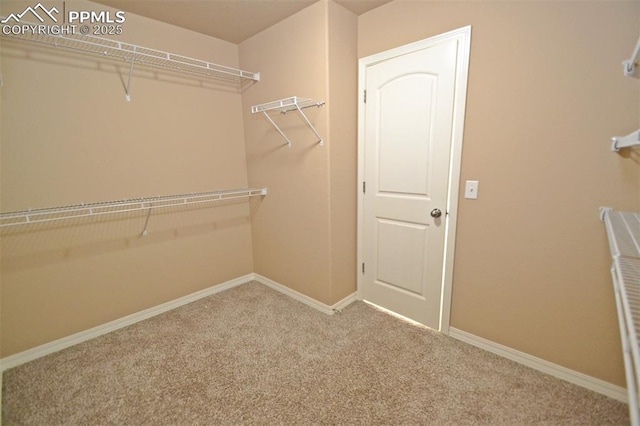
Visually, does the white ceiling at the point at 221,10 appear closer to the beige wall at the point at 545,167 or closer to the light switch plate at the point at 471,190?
the beige wall at the point at 545,167

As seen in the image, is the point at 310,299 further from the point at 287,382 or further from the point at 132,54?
the point at 132,54

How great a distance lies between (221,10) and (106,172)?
1.42m

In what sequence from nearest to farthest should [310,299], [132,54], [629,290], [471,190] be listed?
[629,290] → [471,190] → [132,54] → [310,299]

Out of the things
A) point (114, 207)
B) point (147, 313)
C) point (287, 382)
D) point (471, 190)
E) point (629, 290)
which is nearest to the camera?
point (629, 290)

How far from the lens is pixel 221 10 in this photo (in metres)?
2.05

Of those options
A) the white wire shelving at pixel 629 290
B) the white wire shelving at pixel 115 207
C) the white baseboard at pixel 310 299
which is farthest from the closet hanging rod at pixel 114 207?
the white wire shelving at pixel 629 290

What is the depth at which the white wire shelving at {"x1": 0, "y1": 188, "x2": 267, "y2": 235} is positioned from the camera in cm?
176

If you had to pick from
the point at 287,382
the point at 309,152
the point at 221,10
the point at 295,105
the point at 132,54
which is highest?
the point at 221,10

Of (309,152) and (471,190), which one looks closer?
(471,190)

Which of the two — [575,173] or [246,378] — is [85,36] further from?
[575,173]

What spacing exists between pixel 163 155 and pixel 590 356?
3.10 metres

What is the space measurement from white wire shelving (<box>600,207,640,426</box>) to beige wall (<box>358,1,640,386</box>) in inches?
13.1

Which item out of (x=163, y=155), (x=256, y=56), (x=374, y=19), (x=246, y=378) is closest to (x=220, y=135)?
(x=163, y=155)

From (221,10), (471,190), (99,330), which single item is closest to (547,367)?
(471,190)
